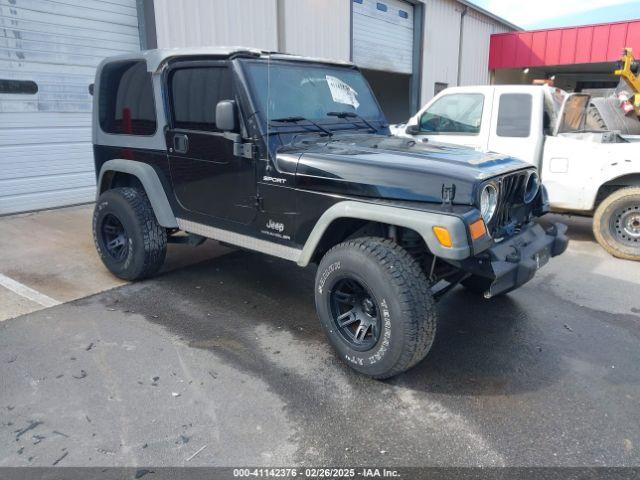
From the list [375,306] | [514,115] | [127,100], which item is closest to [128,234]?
[127,100]

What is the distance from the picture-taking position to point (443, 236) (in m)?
2.71

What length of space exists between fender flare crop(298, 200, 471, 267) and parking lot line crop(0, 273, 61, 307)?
7.79 feet

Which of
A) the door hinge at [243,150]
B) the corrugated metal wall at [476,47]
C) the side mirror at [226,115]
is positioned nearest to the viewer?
the side mirror at [226,115]

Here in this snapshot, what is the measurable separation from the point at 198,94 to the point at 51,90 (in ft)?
14.5

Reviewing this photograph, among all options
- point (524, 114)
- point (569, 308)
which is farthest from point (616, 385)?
point (524, 114)

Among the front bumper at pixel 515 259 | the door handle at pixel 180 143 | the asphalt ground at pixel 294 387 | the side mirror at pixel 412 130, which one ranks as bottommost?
the asphalt ground at pixel 294 387

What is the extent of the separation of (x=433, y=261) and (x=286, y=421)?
52.4 inches

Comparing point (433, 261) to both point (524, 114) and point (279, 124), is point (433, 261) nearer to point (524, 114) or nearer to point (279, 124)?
point (279, 124)

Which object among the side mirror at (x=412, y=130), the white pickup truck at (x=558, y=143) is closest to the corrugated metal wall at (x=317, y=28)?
the white pickup truck at (x=558, y=143)

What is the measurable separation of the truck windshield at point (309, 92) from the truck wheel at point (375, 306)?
1.24 metres

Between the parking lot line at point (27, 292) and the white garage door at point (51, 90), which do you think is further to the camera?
the white garage door at point (51, 90)

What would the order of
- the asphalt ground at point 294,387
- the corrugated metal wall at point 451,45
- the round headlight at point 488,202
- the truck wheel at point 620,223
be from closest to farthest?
the asphalt ground at point 294,387
the round headlight at point 488,202
the truck wheel at point 620,223
the corrugated metal wall at point 451,45

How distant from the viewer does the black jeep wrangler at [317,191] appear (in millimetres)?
2863

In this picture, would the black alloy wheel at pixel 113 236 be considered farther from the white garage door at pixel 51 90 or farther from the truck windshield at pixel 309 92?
the white garage door at pixel 51 90
